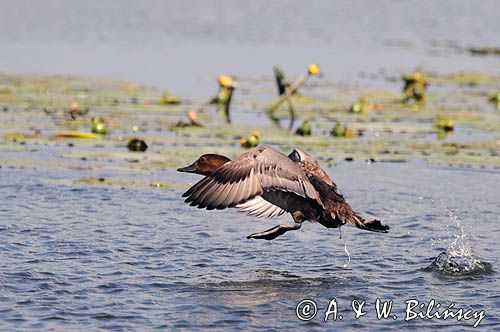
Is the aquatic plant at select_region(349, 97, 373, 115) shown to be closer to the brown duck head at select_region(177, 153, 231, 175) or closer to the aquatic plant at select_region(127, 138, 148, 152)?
the aquatic plant at select_region(127, 138, 148, 152)

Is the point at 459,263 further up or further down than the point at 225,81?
Answer: further down

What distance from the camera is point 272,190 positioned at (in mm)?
9484

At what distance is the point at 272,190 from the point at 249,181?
0.53 meters

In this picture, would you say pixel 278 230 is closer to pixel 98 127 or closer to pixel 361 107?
pixel 98 127

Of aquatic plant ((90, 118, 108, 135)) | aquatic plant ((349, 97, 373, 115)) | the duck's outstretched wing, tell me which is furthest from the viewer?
aquatic plant ((349, 97, 373, 115))

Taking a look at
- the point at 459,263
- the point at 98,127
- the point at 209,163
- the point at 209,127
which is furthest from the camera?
the point at 209,127

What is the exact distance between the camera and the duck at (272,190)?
8.88 metres

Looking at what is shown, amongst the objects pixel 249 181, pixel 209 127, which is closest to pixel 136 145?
pixel 209 127

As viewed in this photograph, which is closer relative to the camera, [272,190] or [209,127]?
[272,190]

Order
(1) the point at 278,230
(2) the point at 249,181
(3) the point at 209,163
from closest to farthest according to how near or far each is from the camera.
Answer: (2) the point at 249,181, (1) the point at 278,230, (3) the point at 209,163

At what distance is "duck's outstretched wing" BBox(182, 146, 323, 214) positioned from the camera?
347 inches

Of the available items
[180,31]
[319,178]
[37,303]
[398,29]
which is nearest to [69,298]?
[37,303]

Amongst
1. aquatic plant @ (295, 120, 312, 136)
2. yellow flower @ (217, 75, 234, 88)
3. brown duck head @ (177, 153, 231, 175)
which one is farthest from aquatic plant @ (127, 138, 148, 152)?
brown duck head @ (177, 153, 231, 175)

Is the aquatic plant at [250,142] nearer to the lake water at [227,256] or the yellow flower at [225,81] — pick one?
the lake water at [227,256]
